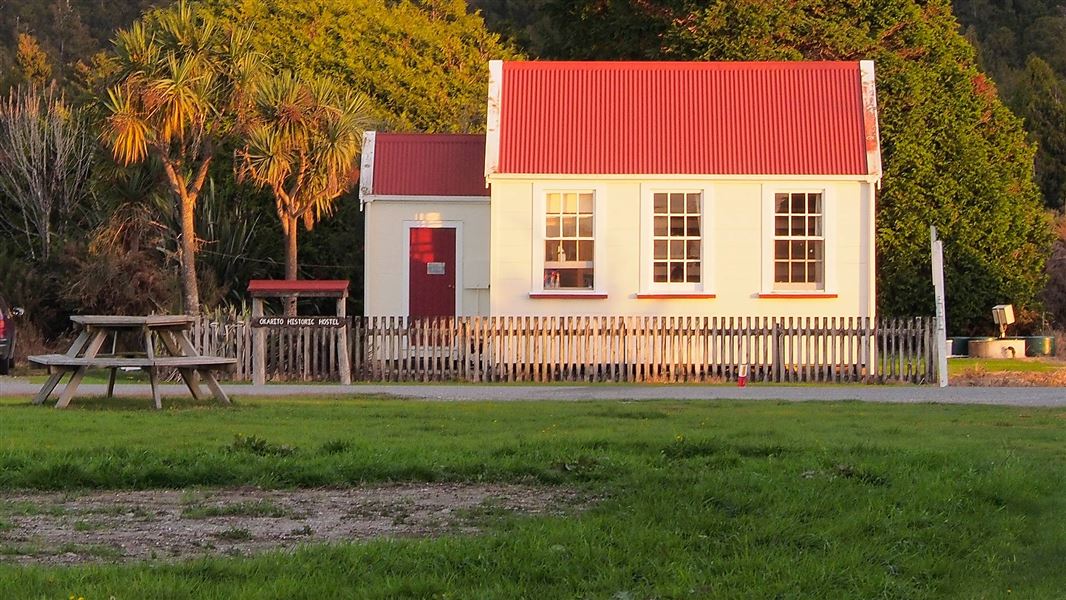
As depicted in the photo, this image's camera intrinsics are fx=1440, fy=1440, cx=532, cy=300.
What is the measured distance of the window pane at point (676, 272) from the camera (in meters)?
24.3

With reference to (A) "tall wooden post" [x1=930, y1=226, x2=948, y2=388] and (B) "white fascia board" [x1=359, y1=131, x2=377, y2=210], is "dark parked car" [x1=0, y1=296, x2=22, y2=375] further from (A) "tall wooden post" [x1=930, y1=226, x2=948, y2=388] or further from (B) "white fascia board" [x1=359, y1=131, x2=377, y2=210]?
(A) "tall wooden post" [x1=930, y1=226, x2=948, y2=388]

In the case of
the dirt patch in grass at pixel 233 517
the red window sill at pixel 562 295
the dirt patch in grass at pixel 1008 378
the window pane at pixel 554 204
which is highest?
the window pane at pixel 554 204

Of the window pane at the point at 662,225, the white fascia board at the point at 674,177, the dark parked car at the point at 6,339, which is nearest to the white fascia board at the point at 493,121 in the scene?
the white fascia board at the point at 674,177

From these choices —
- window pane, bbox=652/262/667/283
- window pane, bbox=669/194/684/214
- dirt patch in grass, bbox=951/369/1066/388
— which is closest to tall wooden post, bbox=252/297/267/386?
window pane, bbox=652/262/667/283

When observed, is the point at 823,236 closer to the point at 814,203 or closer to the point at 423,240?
the point at 814,203

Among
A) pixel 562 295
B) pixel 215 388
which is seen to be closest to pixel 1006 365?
pixel 562 295

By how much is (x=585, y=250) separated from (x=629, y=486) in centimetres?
1523

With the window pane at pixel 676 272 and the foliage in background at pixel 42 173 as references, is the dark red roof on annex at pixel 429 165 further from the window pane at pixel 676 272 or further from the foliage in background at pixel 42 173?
the foliage in background at pixel 42 173

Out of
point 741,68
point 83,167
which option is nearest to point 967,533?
point 741,68

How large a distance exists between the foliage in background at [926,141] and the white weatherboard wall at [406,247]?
32.8ft

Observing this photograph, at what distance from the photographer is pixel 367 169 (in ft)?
83.6

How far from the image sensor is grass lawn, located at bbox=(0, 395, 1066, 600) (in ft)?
21.5

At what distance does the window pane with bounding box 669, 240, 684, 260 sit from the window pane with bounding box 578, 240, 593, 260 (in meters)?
1.34

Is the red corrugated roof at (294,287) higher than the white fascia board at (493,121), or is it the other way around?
the white fascia board at (493,121)
